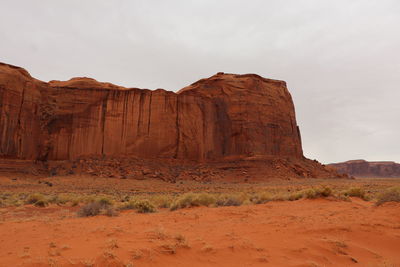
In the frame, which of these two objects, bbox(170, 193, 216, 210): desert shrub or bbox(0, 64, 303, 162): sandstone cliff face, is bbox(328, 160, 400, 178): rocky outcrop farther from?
bbox(170, 193, 216, 210): desert shrub

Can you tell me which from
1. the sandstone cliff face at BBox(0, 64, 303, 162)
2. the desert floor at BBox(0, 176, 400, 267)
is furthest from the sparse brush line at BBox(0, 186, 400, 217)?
the sandstone cliff face at BBox(0, 64, 303, 162)

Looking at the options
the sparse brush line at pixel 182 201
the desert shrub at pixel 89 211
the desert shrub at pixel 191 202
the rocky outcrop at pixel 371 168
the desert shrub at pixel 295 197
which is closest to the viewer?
the desert shrub at pixel 89 211

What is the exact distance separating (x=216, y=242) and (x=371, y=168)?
433 feet

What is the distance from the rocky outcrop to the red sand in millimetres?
116419

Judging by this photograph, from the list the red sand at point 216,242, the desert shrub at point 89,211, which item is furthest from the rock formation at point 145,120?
the red sand at point 216,242

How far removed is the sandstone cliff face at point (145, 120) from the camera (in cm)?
3712

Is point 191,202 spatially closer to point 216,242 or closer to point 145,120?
point 216,242

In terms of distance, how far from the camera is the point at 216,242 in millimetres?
6137

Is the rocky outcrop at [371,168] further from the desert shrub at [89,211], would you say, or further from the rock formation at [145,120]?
the desert shrub at [89,211]

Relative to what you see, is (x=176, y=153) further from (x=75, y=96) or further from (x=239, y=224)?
(x=239, y=224)

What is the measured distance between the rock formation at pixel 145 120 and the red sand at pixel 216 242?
105 feet

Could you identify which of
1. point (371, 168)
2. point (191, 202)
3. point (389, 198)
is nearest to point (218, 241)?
point (191, 202)

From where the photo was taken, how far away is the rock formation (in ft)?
122

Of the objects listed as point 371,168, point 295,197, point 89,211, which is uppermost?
point 371,168
